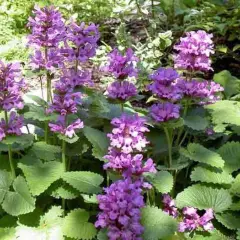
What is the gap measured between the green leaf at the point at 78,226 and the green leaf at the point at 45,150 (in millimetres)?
362

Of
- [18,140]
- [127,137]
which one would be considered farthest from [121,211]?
[18,140]

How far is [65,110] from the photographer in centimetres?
229

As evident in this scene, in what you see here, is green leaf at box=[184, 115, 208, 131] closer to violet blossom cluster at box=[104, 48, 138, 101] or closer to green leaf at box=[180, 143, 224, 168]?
green leaf at box=[180, 143, 224, 168]

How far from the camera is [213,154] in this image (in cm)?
239

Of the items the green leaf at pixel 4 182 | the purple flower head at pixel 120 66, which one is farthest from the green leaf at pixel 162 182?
the green leaf at pixel 4 182

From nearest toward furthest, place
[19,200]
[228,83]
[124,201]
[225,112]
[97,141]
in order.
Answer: [124,201]
[19,200]
[97,141]
[225,112]
[228,83]

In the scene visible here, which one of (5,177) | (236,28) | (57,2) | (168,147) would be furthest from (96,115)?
(57,2)

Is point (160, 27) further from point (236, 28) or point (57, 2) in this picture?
point (57, 2)

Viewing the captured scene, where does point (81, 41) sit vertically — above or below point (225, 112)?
above

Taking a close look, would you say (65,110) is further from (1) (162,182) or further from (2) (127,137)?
(1) (162,182)

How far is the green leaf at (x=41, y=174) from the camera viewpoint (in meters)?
2.17

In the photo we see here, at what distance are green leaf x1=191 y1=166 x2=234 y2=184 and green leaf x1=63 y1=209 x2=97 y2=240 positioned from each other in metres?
0.55

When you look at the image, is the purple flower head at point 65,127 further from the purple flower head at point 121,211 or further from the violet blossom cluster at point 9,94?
the purple flower head at point 121,211

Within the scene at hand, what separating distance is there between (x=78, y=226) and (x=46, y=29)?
1.07m
